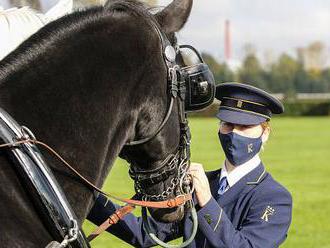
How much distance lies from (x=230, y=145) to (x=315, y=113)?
60983 millimetres

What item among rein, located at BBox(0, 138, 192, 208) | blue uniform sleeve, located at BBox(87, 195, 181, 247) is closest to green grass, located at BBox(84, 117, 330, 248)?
blue uniform sleeve, located at BBox(87, 195, 181, 247)

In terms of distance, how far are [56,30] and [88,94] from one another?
0.30 metres

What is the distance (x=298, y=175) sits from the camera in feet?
63.7

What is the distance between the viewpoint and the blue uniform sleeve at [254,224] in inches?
172

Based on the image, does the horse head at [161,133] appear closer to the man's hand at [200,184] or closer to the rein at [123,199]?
the rein at [123,199]

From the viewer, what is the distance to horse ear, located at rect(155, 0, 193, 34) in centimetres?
326

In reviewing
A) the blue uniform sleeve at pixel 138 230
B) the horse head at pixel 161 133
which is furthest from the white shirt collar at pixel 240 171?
the horse head at pixel 161 133

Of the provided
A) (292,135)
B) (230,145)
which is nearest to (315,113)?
(292,135)

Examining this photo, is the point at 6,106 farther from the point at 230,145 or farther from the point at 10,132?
the point at 230,145

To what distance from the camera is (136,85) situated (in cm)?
318

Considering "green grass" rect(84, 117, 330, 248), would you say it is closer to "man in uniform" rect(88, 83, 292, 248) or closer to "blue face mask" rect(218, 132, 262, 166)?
"man in uniform" rect(88, 83, 292, 248)

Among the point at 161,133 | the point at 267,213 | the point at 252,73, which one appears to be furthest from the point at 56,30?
the point at 252,73

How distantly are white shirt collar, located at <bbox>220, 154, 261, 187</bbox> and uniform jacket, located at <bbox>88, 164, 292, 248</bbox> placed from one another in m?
0.03

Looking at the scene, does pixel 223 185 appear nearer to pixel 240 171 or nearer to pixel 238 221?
pixel 240 171
